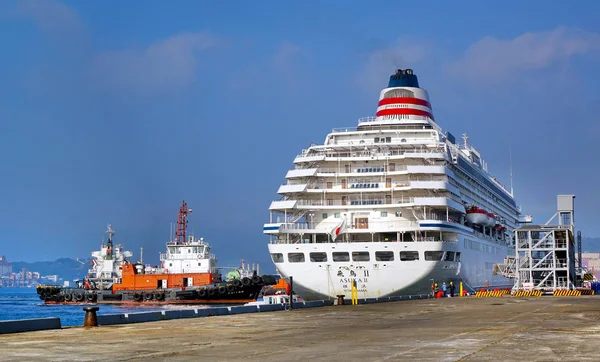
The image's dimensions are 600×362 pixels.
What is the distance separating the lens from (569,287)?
60.5m

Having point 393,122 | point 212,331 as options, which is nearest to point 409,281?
point 393,122

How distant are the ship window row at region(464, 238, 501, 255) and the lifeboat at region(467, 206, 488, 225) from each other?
6.21 ft

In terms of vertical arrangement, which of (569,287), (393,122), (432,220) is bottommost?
(569,287)

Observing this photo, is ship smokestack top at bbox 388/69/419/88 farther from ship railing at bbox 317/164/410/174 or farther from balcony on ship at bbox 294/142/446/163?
ship railing at bbox 317/164/410/174

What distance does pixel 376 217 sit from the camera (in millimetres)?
55969

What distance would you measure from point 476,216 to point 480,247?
335 cm

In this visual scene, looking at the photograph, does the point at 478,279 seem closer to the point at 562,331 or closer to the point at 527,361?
the point at 562,331

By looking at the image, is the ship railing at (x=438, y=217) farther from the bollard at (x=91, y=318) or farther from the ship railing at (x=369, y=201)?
the bollard at (x=91, y=318)

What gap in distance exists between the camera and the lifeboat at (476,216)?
67062 millimetres

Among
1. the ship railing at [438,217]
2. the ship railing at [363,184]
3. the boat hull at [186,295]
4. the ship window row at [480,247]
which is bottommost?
the boat hull at [186,295]

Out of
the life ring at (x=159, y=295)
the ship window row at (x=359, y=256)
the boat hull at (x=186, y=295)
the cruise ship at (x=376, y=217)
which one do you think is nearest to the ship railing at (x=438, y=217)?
the cruise ship at (x=376, y=217)

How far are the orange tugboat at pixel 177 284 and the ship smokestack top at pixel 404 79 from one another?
26.8 m

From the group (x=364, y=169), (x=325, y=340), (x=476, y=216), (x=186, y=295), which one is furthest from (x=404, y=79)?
(x=325, y=340)

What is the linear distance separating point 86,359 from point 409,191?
44.0 metres
